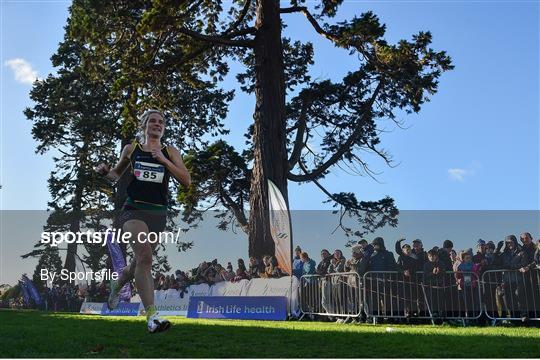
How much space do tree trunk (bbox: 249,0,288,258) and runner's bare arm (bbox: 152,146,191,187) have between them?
12285 mm

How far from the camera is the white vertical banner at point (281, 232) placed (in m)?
14.0

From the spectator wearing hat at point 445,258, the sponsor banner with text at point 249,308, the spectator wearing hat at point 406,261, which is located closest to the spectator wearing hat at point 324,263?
the sponsor banner with text at point 249,308

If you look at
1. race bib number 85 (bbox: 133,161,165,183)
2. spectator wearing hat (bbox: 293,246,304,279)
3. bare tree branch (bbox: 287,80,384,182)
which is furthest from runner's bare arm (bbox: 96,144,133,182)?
bare tree branch (bbox: 287,80,384,182)

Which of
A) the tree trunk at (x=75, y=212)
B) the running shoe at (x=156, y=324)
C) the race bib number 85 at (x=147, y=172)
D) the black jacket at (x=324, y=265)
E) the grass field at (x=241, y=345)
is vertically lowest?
the grass field at (x=241, y=345)

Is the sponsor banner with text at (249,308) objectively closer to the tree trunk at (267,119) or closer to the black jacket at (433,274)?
the black jacket at (433,274)

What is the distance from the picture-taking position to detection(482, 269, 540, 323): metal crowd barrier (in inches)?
460

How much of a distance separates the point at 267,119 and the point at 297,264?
260 inches

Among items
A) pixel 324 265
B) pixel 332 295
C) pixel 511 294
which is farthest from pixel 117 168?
pixel 511 294

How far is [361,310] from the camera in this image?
41.8 ft

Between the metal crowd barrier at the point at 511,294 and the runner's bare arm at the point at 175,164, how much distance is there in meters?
8.45

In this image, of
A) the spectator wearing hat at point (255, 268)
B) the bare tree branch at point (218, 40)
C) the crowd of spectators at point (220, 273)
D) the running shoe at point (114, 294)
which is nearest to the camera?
the running shoe at point (114, 294)

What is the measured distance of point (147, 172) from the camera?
19.9ft

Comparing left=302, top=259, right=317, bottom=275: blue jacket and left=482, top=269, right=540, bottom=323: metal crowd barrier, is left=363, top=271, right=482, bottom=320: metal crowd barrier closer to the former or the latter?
left=482, top=269, right=540, bottom=323: metal crowd barrier

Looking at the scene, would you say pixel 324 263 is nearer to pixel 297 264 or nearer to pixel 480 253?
pixel 297 264
